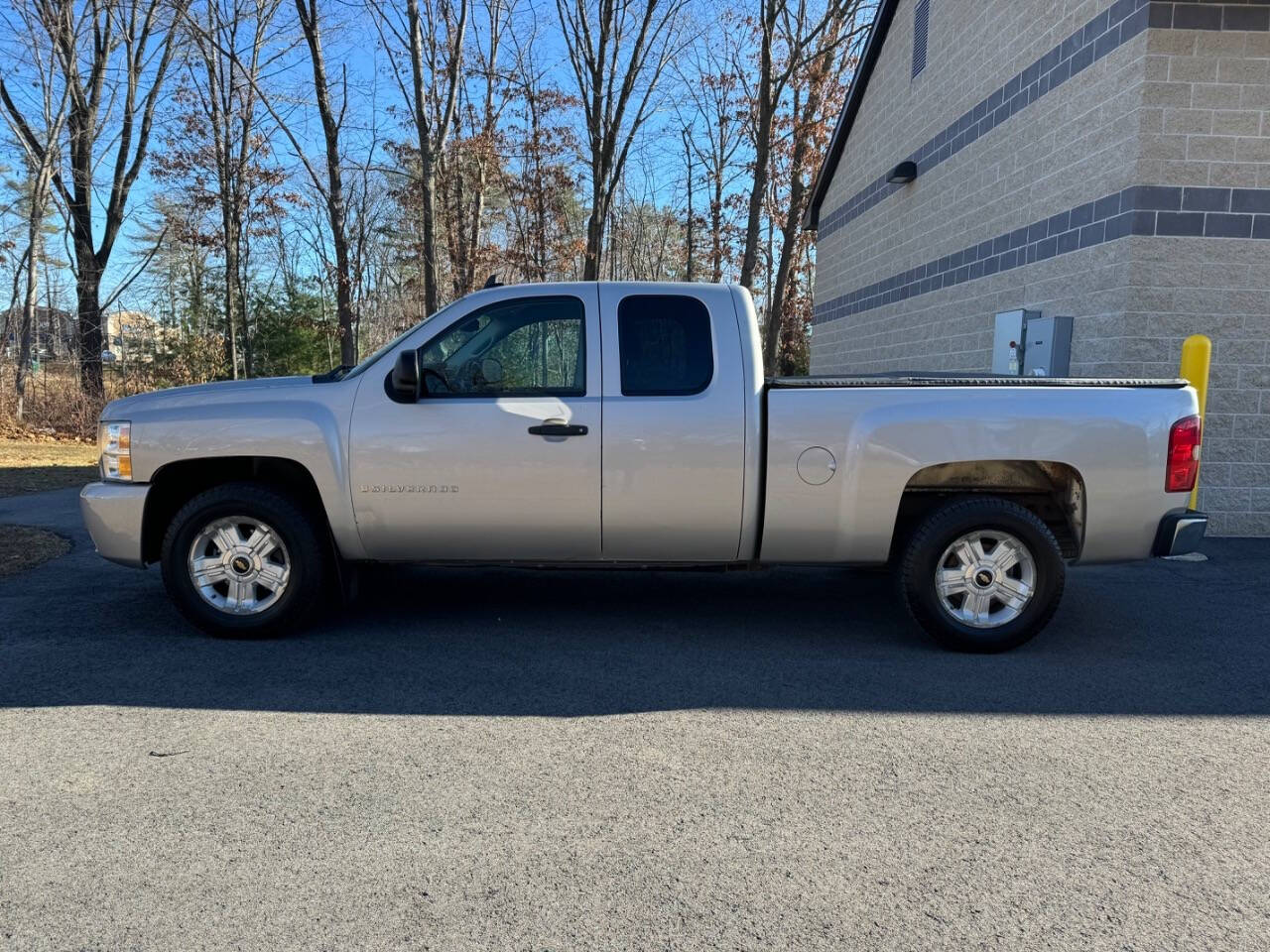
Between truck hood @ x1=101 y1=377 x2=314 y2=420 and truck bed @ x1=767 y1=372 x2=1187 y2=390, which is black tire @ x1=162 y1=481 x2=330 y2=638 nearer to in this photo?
truck hood @ x1=101 y1=377 x2=314 y2=420

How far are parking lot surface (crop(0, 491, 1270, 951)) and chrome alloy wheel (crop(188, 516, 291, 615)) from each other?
283 mm

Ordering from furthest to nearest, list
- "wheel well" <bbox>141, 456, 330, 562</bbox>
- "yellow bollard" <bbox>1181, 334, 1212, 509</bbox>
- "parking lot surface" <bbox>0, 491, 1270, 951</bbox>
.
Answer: "yellow bollard" <bbox>1181, 334, 1212, 509</bbox>, "wheel well" <bbox>141, 456, 330, 562</bbox>, "parking lot surface" <bbox>0, 491, 1270, 951</bbox>

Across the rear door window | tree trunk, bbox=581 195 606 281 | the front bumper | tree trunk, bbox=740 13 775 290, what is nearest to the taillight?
the rear door window

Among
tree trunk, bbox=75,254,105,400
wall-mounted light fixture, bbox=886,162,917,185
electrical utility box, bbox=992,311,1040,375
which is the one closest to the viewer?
electrical utility box, bbox=992,311,1040,375

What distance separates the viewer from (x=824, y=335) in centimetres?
1820

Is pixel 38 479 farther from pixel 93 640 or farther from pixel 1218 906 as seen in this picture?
pixel 1218 906

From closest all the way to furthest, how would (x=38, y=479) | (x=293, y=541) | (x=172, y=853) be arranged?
(x=172, y=853)
(x=293, y=541)
(x=38, y=479)

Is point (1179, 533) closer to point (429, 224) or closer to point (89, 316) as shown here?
point (429, 224)

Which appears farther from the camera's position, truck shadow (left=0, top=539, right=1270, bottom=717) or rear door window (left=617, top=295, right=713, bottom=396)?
rear door window (left=617, top=295, right=713, bottom=396)

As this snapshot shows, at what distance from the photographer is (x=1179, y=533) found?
487 cm

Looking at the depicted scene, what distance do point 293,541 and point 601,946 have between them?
3360 millimetres

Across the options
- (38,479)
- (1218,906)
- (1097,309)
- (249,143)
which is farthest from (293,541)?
(249,143)

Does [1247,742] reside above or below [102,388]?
below

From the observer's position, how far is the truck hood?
514cm
